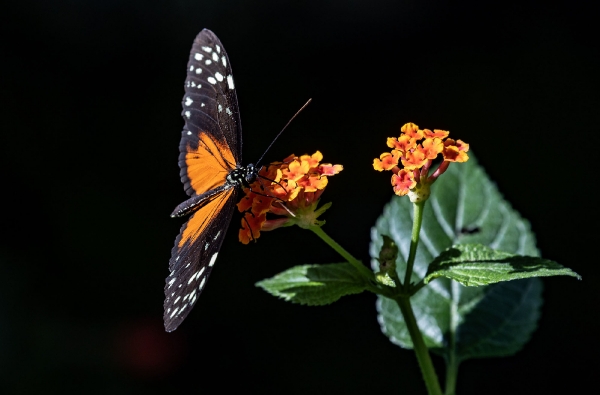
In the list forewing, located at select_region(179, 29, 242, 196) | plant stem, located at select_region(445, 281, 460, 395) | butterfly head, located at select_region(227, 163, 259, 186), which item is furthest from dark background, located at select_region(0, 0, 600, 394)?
butterfly head, located at select_region(227, 163, 259, 186)

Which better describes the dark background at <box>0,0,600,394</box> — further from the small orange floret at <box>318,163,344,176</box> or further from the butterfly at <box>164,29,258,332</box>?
the small orange floret at <box>318,163,344,176</box>

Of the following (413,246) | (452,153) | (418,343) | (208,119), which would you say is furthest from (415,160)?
(208,119)

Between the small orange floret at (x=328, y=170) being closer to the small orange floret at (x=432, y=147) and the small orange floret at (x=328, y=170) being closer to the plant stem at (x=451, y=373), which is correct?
the small orange floret at (x=432, y=147)

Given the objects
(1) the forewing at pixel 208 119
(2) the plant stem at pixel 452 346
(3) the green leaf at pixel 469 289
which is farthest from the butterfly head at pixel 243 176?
(2) the plant stem at pixel 452 346

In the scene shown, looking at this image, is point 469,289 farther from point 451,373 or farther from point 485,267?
point 485,267

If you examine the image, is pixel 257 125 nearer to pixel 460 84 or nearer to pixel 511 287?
pixel 460 84

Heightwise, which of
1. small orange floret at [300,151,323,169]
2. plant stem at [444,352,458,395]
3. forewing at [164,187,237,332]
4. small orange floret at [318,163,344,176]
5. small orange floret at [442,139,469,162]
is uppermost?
small orange floret at [300,151,323,169]
